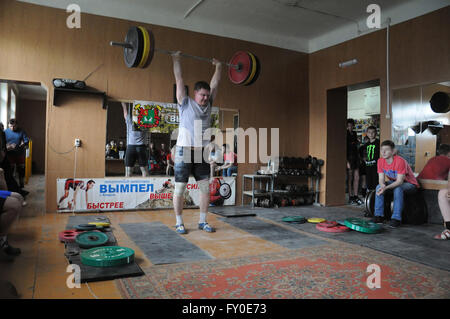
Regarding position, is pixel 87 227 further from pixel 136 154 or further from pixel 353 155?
pixel 353 155

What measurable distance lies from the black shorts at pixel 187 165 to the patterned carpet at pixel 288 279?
109 cm

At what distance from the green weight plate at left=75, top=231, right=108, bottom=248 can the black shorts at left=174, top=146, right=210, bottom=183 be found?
0.89 metres

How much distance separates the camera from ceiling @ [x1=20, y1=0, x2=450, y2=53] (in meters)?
4.30

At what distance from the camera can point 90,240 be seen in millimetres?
2545

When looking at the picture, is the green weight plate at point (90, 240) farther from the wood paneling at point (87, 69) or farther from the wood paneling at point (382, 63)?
the wood paneling at point (382, 63)

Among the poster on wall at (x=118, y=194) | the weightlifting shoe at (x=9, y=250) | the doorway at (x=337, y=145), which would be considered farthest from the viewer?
the doorway at (x=337, y=145)

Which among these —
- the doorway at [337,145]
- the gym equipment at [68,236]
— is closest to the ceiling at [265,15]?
the doorway at [337,145]

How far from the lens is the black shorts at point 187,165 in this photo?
3162 mm

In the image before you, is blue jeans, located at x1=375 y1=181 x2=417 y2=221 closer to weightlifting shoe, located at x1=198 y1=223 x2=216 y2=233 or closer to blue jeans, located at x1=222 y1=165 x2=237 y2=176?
weightlifting shoe, located at x1=198 y1=223 x2=216 y2=233

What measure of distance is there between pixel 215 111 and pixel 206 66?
0.68m

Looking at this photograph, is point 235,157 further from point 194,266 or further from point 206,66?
point 194,266

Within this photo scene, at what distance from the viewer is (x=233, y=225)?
3.59 metres

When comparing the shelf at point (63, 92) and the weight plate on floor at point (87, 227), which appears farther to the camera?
the shelf at point (63, 92)
